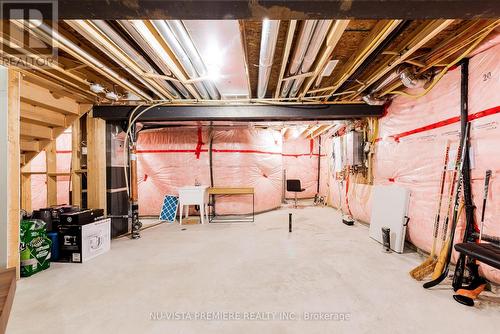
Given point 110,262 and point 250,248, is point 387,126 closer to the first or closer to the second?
point 250,248

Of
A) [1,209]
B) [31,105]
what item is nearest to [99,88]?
[31,105]

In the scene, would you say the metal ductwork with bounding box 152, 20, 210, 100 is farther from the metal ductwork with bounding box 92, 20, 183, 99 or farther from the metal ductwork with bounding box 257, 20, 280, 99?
the metal ductwork with bounding box 257, 20, 280, 99

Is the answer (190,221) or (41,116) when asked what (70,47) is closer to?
(41,116)

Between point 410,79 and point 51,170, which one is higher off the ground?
point 410,79

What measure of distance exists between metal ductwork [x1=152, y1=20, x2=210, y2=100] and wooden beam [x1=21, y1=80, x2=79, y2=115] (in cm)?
184

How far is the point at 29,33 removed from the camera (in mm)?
1892

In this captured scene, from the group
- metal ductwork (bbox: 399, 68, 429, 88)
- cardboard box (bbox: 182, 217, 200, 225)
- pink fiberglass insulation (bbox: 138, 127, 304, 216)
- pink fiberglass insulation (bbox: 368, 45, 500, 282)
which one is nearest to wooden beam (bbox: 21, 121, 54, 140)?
pink fiberglass insulation (bbox: 138, 127, 304, 216)

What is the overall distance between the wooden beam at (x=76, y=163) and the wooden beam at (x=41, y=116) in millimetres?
199

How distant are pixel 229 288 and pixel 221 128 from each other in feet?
13.0

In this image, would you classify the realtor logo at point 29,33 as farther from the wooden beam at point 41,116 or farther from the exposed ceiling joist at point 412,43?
the exposed ceiling joist at point 412,43

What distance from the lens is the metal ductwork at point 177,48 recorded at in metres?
1.73

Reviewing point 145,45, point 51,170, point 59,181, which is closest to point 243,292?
point 145,45

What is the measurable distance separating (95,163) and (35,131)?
2.71ft

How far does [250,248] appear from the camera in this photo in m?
3.25
